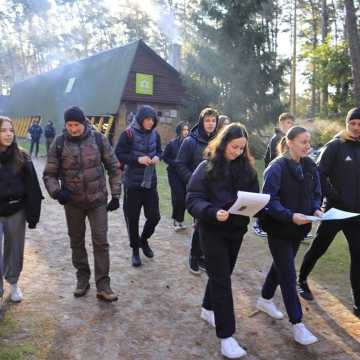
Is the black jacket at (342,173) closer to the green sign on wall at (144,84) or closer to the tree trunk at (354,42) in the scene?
the tree trunk at (354,42)

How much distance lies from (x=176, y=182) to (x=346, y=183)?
3323 mm

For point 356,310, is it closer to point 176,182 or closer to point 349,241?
point 349,241

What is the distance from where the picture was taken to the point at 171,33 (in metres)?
34.7

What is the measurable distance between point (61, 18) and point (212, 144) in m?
50.4

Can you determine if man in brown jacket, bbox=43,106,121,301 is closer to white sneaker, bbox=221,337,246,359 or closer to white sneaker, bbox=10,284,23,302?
white sneaker, bbox=10,284,23,302

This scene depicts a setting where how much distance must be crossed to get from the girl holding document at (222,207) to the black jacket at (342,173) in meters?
1.33

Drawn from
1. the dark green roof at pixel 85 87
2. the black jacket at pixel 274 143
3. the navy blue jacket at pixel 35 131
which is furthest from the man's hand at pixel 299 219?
the dark green roof at pixel 85 87

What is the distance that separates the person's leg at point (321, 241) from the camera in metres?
4.48

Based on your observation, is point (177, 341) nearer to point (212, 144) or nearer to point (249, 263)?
point (212, 144)

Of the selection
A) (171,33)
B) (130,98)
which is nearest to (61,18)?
(171,33)

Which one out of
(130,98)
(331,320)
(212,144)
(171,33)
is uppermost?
(171,33)

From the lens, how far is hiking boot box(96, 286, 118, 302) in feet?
14.8

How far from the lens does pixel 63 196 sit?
4293 millimetres

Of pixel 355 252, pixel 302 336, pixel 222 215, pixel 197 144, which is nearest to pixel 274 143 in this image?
pixel 197 144
